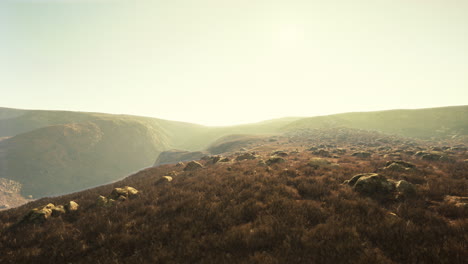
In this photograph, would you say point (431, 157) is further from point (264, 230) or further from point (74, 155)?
point (74, 155)

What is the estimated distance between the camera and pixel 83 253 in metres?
4.32

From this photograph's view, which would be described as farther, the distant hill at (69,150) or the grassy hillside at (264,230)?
the distant hill at (69,150)

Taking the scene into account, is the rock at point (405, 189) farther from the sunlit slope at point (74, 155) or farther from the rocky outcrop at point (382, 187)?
the sunlit slope at point (74, 155)

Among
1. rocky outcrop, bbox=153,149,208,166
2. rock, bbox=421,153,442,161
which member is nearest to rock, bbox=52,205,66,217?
rock, bbox=421,153,442,161

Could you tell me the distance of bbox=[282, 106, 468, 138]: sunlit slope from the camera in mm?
47138

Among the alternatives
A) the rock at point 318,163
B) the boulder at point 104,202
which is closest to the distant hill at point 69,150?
the boulder at point 104,202

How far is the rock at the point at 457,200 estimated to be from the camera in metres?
5.03

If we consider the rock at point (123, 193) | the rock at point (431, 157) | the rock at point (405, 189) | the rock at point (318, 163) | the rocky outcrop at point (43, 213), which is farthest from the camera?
the rock at point (431, 157)

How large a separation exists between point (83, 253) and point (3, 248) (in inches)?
111

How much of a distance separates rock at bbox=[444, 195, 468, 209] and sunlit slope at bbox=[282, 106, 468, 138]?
54.8 metres

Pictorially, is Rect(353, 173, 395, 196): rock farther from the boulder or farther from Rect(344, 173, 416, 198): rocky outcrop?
the boulder

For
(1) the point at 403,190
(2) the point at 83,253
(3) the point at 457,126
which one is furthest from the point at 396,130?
(2) the point at 83,253

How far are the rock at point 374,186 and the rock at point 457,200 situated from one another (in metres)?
1.32

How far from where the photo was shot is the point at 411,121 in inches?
2277
